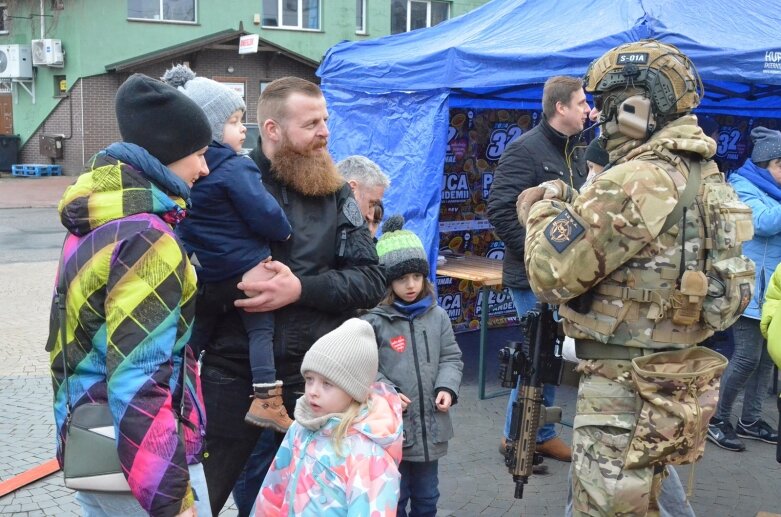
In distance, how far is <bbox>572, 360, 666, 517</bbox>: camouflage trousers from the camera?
283cm

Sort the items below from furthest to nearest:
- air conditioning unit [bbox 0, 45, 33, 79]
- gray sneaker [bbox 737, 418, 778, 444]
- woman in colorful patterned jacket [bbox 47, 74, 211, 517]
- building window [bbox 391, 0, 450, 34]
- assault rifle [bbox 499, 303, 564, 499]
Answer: building window [bbox 391, 0, 450, 34] → air conditioning unit [bbox 0, 45, 33, 79] → gray sneaker [bbox 737, 418, 778, 444] → assault rifle [bbox 499, 303, 564, 499] → woman in colorful patterned jacket [bbox 47, 74, 211, 517]

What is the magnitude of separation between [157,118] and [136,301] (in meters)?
0.52

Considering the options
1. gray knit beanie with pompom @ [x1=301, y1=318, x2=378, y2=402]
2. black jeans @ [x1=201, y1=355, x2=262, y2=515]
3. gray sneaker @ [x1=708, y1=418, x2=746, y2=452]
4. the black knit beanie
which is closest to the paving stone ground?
gray sneaker @ [x1=708, y1=418, x2=746, y2=452]

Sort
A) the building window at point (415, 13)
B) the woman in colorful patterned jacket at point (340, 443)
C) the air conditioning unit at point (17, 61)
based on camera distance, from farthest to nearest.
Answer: the building window at point (415, 13) < the air conditioning unit at point (17, 61) < the woman in colorful patterned jacket at point (340, 443)

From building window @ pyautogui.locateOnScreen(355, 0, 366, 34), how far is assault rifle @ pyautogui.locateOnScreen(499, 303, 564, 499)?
24.1 meters

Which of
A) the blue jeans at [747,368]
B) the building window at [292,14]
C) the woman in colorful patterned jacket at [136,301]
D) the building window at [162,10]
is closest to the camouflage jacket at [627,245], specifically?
the woman in colorful patterned jacket at [136,301]

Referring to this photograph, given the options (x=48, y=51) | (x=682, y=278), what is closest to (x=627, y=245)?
(x=682, y=278)

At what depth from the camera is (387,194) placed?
6508 mm

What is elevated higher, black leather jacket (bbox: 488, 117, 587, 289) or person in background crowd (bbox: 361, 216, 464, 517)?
black leather jacket (bbox: 488, 117, 587, 289)

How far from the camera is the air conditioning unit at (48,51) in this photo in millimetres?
22984

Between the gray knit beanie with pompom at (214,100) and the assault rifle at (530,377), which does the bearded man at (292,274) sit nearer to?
the gray knit beanie with pompom at (214,100)

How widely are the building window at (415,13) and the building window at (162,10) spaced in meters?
6.55

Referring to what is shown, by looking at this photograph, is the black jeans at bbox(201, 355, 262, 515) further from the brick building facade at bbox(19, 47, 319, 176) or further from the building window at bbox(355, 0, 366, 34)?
the building window at bbox(355, 0, 366, 34)

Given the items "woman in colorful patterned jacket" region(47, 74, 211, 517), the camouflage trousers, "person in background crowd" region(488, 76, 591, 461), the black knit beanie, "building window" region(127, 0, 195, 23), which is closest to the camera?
"woman in colorful patterned jacket" region(47, 74, 211, 517)
